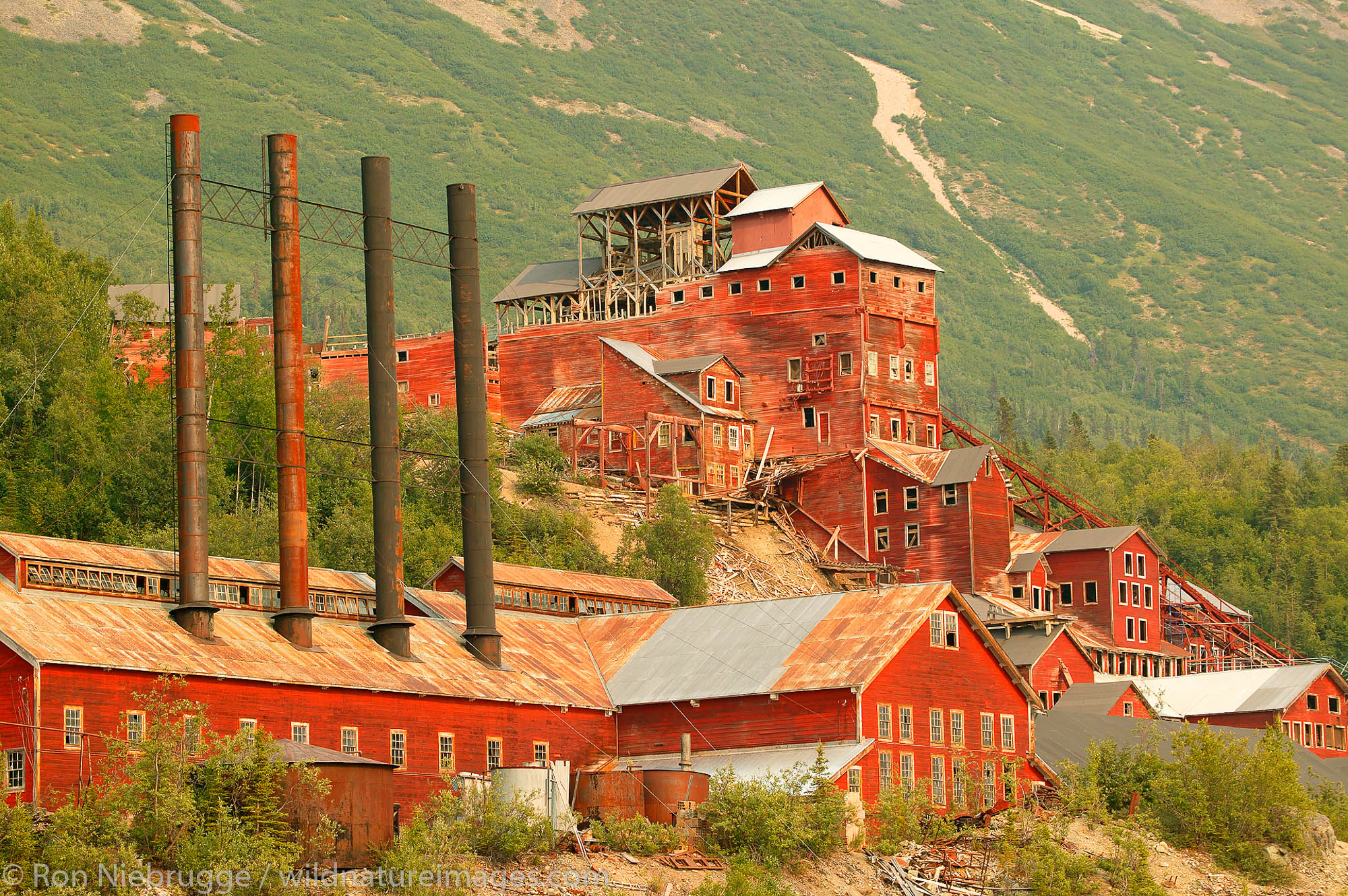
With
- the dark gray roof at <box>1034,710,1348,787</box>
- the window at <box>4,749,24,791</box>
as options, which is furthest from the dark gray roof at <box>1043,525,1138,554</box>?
the window at <box>4,749,24,791</box>

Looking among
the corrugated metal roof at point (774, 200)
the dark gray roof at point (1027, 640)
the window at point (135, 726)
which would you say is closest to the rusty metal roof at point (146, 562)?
the window at point (135, 726)

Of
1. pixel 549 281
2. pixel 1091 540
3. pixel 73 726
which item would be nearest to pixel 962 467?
pixel 1091 540

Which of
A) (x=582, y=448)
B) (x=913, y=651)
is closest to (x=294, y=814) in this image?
(x=913, y=651)

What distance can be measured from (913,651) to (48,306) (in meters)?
45.8

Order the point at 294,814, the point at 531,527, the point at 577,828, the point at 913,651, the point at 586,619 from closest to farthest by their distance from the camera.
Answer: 1. the point at 294,814
2. the point at 577,828
3. the point at 913,651
4. the point at 586,619
5. the point at 531,527

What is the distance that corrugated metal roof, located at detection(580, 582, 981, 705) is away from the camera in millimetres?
53844

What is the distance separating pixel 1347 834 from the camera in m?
62.7

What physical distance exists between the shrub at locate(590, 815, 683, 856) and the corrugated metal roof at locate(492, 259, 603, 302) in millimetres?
64140

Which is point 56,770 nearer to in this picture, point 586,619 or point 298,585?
point 298,585

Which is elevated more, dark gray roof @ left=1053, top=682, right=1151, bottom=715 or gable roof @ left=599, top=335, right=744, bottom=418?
gable roof @ left=599, top=335, right=744, bottom=418

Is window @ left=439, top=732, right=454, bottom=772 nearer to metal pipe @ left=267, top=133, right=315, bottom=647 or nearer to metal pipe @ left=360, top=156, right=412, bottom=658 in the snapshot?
metal pipe @ left=360, top=156, right=412, bottom=658

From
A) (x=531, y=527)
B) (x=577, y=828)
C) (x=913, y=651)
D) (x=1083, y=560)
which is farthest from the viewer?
A: (x=1083, y=560)

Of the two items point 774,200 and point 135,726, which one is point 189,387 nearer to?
point 135,726

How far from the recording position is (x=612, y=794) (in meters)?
48.4
